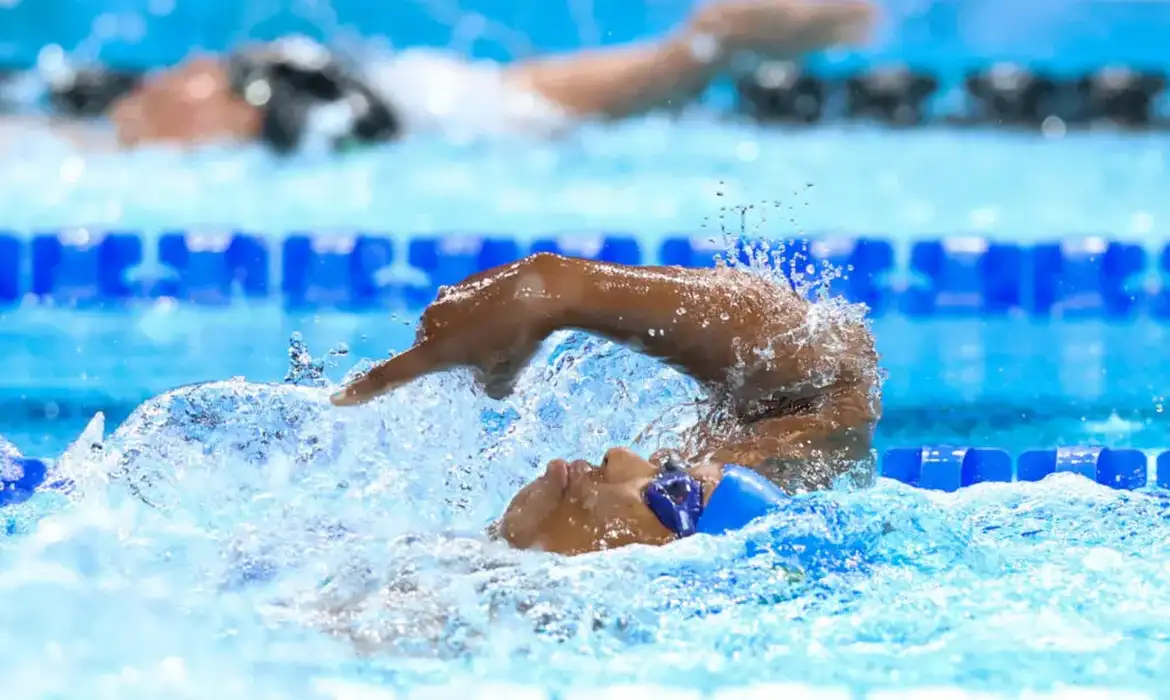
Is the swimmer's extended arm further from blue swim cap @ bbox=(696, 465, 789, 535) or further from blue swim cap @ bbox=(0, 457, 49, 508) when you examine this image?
blue swim cap @ bbox=(0, 457, 49, 508)

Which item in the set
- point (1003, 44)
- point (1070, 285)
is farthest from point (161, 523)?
point (1003, 44)

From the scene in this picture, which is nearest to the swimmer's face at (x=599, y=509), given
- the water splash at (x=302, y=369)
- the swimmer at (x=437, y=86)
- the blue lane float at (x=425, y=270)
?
the water splash at (x=302, y=369)

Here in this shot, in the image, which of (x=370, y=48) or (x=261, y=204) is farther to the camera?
(x=370, y=48)

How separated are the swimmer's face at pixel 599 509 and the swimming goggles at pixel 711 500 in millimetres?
14

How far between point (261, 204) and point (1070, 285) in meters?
2.75

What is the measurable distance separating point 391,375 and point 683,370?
449mm

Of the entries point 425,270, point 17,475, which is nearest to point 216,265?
point 425,270

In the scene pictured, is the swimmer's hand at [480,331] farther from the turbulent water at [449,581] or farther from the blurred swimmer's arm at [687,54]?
the blurred swimmer's arm at [687,54]

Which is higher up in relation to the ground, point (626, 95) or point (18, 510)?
point (626, 95)

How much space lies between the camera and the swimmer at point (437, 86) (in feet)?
20.7

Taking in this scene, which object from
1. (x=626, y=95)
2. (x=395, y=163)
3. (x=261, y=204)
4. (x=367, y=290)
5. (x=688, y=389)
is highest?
(x=626, y=95)

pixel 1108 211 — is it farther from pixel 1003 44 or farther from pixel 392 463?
pixel 392 463

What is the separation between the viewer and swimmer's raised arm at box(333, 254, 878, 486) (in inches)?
69.1

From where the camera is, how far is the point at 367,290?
434cm
